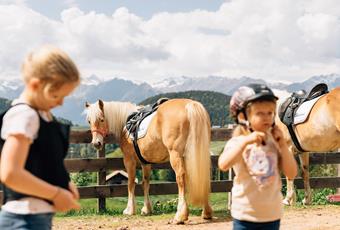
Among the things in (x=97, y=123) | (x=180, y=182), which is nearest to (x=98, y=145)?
(x=97, y=123)

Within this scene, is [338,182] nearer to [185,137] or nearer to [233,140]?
[185,137]

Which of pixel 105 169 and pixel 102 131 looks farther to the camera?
pixel 105 169

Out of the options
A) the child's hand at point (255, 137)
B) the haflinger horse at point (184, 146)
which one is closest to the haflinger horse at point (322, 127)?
the haflinger horse at point (184, 146)

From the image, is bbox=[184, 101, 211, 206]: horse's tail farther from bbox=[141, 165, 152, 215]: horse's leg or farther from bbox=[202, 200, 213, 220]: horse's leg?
bbox=[141, 165, 152, 215]: horse's leg

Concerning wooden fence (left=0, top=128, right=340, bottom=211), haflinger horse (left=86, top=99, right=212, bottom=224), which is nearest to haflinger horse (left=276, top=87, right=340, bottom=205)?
wooden fence (left=0, top=128, right=340, bottom=211)

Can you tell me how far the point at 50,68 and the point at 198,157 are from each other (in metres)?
4.78

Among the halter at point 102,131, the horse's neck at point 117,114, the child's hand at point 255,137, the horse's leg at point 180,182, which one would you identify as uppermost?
the horse's neck at point 117,114

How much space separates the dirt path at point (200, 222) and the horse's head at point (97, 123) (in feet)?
4.27

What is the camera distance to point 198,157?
6797 mm

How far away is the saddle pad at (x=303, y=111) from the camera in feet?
27.3

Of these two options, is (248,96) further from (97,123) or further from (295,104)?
(295,104)

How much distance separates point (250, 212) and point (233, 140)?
45cm

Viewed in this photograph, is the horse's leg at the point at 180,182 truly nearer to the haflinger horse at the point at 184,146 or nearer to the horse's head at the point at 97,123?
the haflinger horse at the point at 184,146

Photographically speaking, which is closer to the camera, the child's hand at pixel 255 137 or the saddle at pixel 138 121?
the child's hand at pixel 255 137
